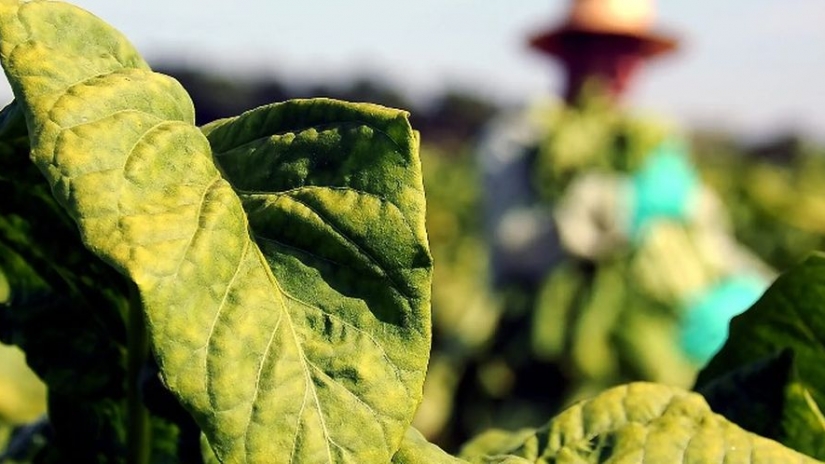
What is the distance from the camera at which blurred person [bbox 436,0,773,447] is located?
5.84m

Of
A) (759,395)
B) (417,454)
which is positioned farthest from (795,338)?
(417,454)

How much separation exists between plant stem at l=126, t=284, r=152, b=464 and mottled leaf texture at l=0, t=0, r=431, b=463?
15 cm

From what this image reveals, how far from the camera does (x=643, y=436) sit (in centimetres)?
85

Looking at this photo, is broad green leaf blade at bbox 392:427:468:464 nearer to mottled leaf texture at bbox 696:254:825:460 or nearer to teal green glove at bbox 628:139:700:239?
mottled leaf texture at bbox 696:254:825:460

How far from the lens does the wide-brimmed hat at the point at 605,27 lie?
22.7 ft

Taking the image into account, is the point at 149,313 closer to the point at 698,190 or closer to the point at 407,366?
the point at 407,366

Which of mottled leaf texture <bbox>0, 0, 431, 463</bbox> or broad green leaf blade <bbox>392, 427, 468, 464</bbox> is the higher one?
mottled leaf texture <bbox>0, 0, 431, 463</bbox>

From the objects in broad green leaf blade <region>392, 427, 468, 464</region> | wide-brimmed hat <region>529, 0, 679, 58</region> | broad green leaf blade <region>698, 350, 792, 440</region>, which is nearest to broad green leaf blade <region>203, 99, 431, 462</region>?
broad green leaf blade <region>392, 427, 468, 464</region>

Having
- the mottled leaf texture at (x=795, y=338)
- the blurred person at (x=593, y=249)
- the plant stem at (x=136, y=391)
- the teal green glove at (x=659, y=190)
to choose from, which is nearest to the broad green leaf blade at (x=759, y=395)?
the mottled leaf texture at (x=795, y=338)

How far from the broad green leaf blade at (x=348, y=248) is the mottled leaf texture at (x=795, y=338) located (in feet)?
1.21

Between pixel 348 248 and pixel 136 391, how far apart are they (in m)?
0.27

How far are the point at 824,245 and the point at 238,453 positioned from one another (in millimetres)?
8855

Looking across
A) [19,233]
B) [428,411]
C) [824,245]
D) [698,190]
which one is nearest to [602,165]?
[698,190]

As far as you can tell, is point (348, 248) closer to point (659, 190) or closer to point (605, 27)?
point (659, 190)
